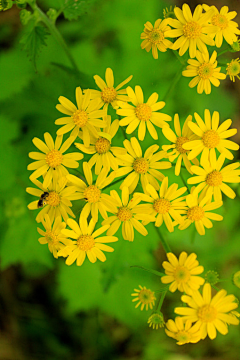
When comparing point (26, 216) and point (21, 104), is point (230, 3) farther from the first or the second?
point (26, 216)

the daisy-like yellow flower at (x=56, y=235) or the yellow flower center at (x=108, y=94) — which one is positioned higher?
the yellow flower center at (x=108, y=94)

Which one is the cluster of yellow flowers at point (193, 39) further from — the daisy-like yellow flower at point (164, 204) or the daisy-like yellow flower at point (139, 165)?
the daisy-like yellow flower at point (164, 204)

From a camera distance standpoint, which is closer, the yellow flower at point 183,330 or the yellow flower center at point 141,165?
the yellow flower at point 183,330

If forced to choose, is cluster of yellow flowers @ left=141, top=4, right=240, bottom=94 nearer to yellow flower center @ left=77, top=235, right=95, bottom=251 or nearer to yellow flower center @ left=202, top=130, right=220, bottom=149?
yellow flower center @ left=202, top=130, right=220, bottom=149

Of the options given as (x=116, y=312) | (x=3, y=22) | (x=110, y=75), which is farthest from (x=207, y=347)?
(x=3, y=22)

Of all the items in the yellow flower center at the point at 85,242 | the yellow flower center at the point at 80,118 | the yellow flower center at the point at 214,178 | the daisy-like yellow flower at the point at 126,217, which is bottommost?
the yellow flower center at the point at 85,242

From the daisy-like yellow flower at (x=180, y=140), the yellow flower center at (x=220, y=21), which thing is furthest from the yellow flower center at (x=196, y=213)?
the yellow flower center at (x=220, y=21)

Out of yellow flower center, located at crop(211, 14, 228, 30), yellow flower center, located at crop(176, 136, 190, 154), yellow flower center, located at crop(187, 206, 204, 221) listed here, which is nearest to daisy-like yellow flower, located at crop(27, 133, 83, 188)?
yellow flower center, located at crop(176, 136, 190, 154)
